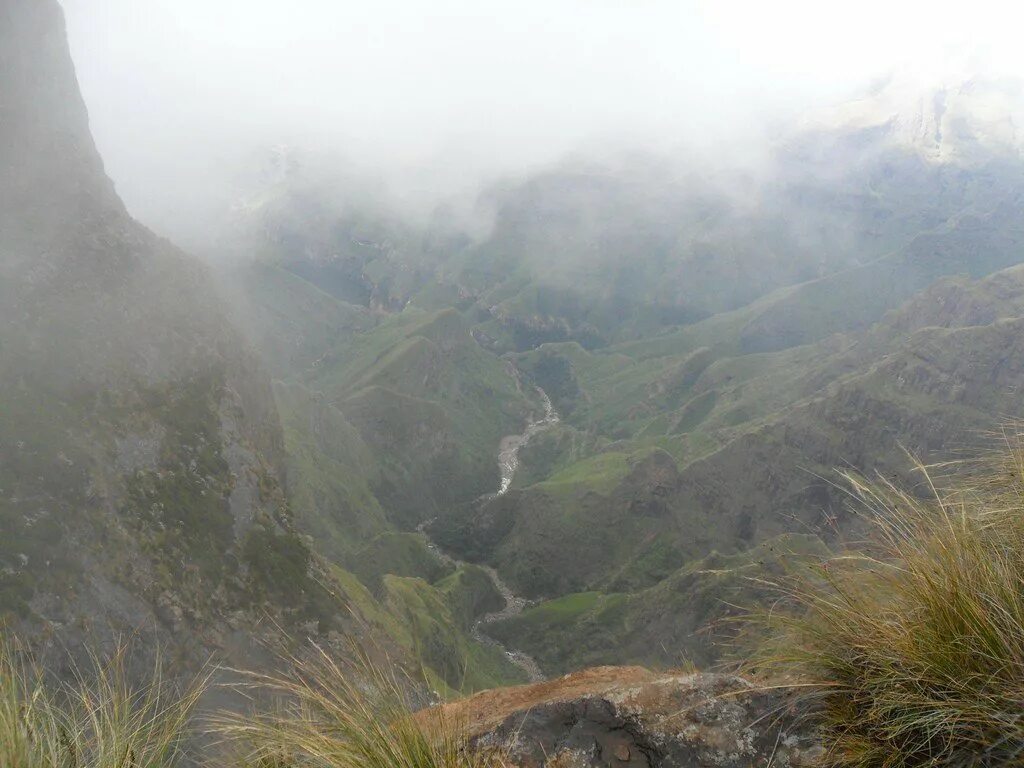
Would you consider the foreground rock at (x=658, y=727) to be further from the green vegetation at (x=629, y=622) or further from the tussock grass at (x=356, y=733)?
the green vegetation at (x=629, y=622)

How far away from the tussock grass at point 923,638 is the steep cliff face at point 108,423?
41182mm

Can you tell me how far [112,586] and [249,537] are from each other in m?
15.0

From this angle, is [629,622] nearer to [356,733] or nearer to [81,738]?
[81,738]

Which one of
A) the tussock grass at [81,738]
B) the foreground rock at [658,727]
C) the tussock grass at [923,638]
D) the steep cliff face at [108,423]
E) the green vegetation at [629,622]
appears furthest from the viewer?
the green vegetation at [629,622]

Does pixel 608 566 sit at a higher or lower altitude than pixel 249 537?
lower

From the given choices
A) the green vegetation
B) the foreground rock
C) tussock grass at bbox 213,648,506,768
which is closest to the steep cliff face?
tussock grass at bbox 213,648,506,768

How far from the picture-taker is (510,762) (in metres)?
6.14

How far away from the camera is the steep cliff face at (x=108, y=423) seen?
130ft

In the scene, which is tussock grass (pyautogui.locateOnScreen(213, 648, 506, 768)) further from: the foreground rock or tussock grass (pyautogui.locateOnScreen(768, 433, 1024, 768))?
tussock grass (pyautogui.locateOnScreen(768, 433, 1024, 768))

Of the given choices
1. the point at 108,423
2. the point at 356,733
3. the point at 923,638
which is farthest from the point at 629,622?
the point at 356,733

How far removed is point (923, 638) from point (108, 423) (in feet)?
182

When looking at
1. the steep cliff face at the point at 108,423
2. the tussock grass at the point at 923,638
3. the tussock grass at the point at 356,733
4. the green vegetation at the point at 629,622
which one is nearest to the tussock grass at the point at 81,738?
the tussock grass at the point at 356,733

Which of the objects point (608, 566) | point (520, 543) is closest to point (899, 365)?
point (608, 566)

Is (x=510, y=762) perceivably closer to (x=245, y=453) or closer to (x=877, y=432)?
(x=245, y=453)
